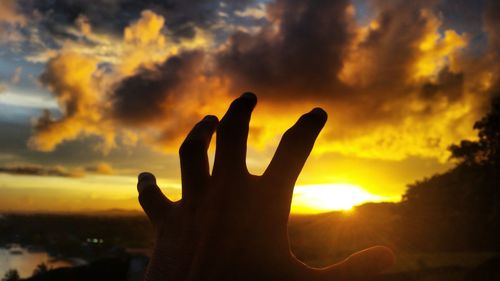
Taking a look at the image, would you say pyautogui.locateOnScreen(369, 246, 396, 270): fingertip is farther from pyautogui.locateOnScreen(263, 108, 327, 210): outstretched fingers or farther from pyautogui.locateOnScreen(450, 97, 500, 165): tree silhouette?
pyautogui.locateOnScreen(450, 97, 500, 165): tree silhouette

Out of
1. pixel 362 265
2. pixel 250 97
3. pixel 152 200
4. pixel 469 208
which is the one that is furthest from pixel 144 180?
pixel 469 208

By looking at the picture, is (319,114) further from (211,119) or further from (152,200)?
(152,200)

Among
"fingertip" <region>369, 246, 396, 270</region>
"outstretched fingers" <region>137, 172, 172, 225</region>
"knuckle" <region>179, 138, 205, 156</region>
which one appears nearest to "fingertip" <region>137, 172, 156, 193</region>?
"outstretched fingers" <region>137, 172, 172, 225</region>

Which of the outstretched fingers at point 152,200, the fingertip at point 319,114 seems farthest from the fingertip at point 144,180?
the fingertip at point 319,114

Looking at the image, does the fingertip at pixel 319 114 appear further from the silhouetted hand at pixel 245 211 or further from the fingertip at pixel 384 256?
the fingertip at pixel 384 256

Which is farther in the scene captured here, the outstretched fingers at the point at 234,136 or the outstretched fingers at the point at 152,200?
the outstretched fingers at the point at 152,200
